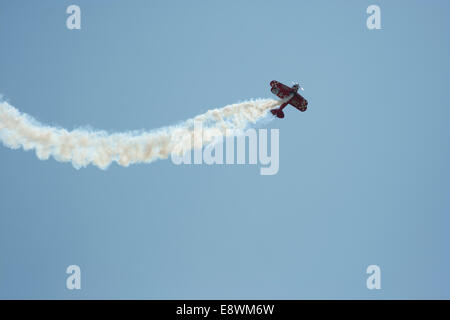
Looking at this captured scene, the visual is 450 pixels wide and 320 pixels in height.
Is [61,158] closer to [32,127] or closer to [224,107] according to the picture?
[32,127]

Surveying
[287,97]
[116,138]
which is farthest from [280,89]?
[116,138]

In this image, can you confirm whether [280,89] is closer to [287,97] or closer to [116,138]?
[287,97]

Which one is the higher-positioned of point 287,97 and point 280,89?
point 280,89

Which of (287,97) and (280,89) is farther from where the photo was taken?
(280,89)

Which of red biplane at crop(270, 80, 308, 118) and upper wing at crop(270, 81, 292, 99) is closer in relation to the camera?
red biplane at crop(270, 80, 308, 118)

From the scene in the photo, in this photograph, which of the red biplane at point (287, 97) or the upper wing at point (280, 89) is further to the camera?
the upper wing at point (280, 89)
